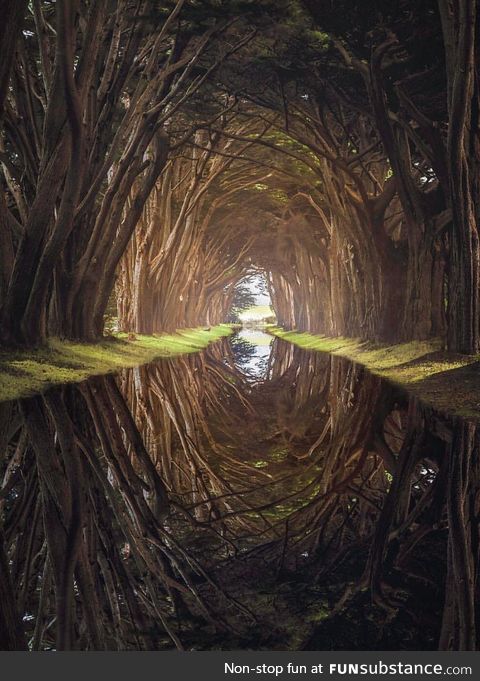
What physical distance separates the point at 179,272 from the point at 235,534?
30220 mm

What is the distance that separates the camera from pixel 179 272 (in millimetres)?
34000

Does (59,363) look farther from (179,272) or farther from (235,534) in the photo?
(179,272)

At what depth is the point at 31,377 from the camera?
11305mm

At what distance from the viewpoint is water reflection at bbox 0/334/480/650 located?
2.96 meters

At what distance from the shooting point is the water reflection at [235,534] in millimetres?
2959

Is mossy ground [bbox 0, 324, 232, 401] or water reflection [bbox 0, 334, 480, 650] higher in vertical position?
mossy ground [bbox 0, 324, 232, 401]

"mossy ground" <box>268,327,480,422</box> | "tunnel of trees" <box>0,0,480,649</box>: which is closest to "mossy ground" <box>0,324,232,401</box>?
"tunnel of trees" <box>0,0,480,649</box>

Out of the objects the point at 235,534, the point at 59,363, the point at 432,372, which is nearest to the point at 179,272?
the point at 59,363

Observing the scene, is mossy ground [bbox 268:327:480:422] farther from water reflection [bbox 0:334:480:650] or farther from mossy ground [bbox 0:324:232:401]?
mossy ground [bbox 0:324:232:401]

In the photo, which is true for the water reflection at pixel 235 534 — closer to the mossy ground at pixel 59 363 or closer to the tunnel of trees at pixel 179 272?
the tunnel of trees at pixel 179 272

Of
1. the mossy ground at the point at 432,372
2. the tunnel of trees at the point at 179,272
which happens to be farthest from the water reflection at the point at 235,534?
the mossy ground at the point at 432,372

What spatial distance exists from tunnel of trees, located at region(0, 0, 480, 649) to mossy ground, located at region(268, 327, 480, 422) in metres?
0.63

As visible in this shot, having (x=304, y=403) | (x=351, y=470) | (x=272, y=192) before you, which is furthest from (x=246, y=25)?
(x=272, y=192)

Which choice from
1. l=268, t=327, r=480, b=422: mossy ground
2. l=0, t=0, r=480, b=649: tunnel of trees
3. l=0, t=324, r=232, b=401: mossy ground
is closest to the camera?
l=0, t=0, r=480, b=649: tunnel of trees
